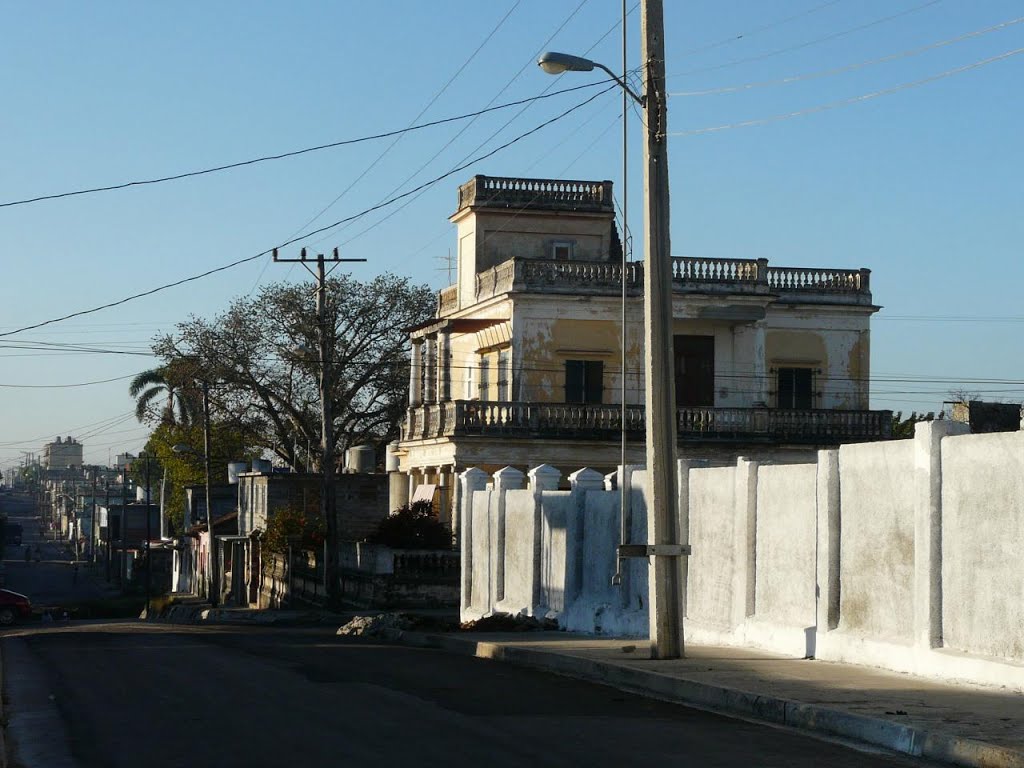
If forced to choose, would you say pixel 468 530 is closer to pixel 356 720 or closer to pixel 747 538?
pixel 747 538

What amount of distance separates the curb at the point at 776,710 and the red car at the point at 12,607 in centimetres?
3857

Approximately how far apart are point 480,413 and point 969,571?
3179cm

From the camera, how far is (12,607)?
54969 mm

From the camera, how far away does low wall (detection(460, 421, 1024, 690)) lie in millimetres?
14039

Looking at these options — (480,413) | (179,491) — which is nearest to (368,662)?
(480,413)

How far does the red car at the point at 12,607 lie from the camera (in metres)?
54.5

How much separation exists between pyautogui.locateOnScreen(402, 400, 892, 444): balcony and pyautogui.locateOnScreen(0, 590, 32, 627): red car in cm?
1636

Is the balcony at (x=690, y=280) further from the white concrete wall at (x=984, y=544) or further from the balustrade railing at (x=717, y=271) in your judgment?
the white concrete wall at (x=984, y=544)

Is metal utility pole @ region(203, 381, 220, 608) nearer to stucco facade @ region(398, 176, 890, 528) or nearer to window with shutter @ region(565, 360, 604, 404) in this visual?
stucco facade @ region(398, 176, 890, 528)

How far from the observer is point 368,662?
18.8 metres

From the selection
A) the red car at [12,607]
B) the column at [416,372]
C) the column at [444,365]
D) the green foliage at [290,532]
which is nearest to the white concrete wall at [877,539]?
the column at [444,365]

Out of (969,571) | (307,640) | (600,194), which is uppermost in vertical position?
(600,194)

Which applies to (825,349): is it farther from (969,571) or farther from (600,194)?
(969,571)

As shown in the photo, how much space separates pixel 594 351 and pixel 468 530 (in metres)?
17.1
